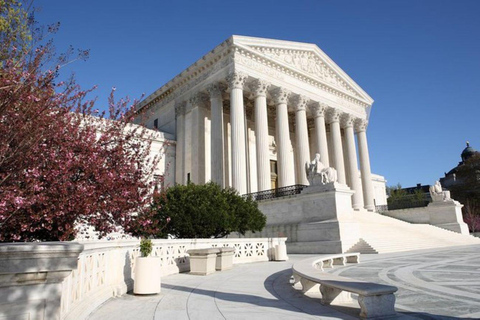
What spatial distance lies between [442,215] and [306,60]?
20.8 m

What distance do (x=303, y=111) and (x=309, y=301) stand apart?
31.5 m

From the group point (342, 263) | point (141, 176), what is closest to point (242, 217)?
point (342, 263)

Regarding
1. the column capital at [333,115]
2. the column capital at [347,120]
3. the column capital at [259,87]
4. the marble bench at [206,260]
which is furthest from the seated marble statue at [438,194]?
the marble bench at [206,260]

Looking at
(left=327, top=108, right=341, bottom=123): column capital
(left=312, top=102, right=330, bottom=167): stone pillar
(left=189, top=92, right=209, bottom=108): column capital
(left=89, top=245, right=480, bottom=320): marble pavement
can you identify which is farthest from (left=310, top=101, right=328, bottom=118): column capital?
(left=89, top=245, right=480, bottom=320): marble pavement

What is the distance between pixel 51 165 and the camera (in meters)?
8.10

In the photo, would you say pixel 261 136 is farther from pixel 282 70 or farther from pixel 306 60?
pixel 306 60

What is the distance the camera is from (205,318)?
18.3ft

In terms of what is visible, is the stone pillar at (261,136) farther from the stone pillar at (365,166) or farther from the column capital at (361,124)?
Result: the column capital at (361,124)

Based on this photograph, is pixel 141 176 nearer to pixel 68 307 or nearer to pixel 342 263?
pixel 68 307

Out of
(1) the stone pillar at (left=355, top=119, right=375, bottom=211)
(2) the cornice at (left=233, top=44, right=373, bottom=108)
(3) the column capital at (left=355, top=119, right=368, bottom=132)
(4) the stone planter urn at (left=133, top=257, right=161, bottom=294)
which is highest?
(2) the cornice at (left=233, top=44, right=373, bottom=108)

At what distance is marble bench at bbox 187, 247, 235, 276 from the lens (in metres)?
12.0

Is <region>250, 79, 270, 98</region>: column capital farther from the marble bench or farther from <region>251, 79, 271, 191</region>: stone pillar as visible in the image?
the marble bench

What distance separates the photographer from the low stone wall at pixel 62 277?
3.67 metres

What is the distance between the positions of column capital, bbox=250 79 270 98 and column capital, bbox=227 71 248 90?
1.87m
